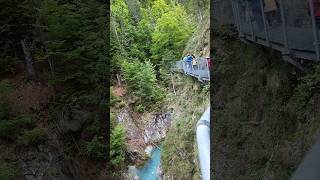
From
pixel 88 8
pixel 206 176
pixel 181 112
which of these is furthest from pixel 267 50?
pixel 88 8

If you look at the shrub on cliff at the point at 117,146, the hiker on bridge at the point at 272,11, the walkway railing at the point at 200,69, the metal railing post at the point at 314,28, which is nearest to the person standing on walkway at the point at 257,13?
the hiker on bridge at the point at 272,11

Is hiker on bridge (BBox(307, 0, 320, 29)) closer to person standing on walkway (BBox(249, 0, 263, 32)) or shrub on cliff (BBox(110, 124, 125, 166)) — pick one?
person standing on walkway (BBox(249, 0, 263, 32))

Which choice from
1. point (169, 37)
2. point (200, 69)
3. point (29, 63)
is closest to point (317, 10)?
point (200, 69)

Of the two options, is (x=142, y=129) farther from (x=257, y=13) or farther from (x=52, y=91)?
(x=257, y=13)

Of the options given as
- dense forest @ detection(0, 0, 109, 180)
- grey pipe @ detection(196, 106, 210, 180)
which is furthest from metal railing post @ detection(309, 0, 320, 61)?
dense forest @ detection(0, 0, 109, 180)

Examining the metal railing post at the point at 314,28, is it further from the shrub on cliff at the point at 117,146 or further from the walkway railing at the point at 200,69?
the shrub on cliff at the point at 117,146
